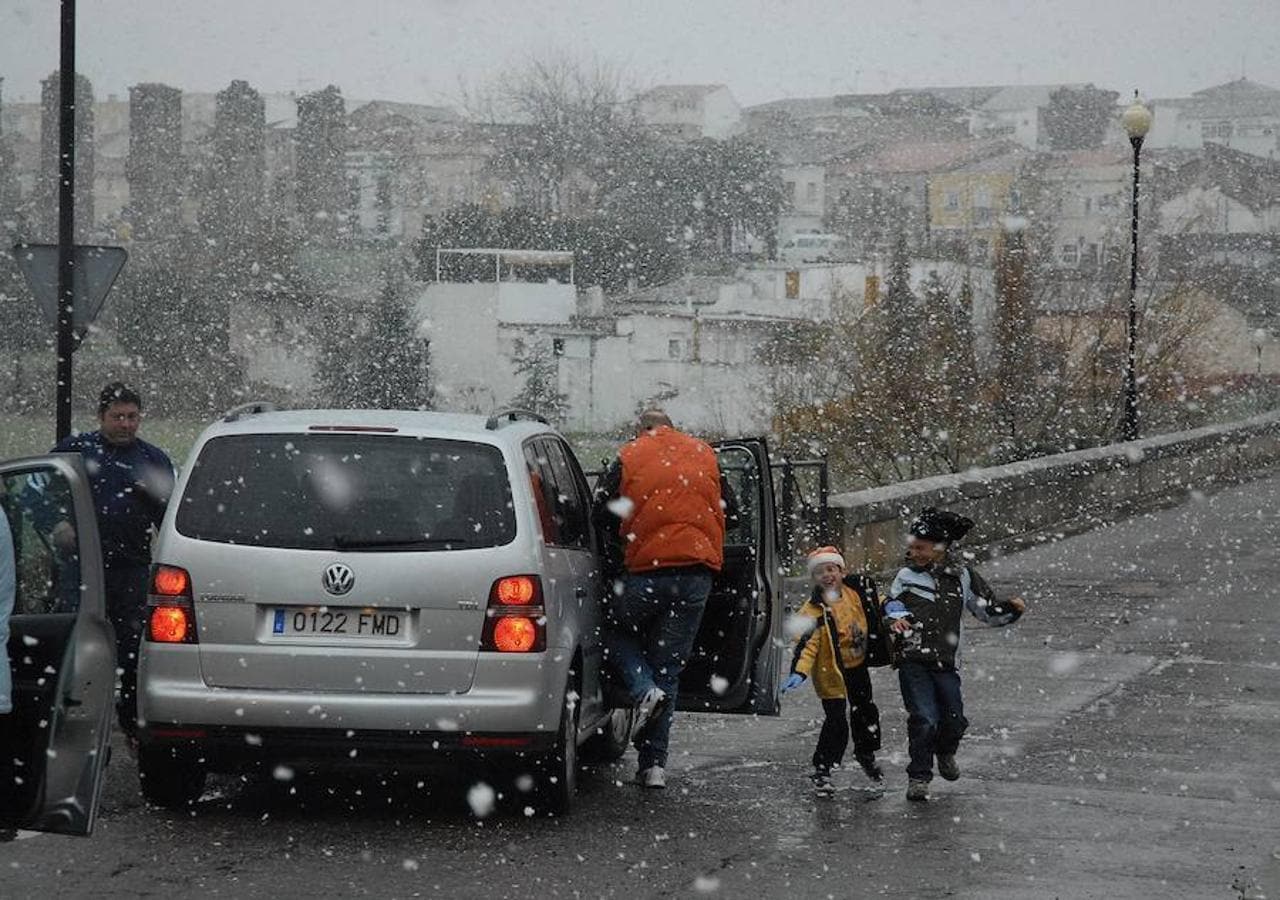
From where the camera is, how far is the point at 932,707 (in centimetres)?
866

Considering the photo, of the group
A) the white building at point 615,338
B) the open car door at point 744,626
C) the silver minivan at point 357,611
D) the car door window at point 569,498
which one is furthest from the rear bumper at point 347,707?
the white building at point 615,338

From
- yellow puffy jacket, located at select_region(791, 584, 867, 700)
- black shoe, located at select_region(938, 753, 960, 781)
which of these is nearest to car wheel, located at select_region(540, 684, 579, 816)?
yellow puffy jacket, located at select_region(791, 584, 867, 700)

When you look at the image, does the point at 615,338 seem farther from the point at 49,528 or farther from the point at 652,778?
the point at 49,528

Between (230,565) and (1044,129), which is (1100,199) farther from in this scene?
(230,565)

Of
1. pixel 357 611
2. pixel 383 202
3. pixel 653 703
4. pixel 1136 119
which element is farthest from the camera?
pixel 383 202

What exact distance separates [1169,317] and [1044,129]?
346 ft

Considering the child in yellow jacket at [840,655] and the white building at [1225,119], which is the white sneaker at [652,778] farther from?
the white building at [1225,119]

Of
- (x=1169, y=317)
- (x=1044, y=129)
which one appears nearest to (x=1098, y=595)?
(x=1169, y=317)

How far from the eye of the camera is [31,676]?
586 cm

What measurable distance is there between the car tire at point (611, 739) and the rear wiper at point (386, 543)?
6.51 ft

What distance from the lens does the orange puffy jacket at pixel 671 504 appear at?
28.4ft

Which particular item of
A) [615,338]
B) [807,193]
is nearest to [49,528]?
[615,338]

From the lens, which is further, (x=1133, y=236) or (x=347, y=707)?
(x=1133, y=236)

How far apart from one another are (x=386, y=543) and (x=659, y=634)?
1.55 m
